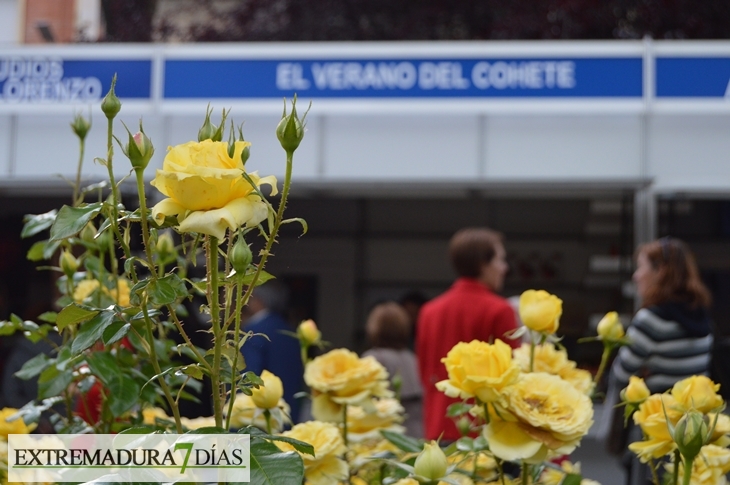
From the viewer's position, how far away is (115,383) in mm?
1052

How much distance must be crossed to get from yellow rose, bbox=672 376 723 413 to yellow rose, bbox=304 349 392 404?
421 millimetres

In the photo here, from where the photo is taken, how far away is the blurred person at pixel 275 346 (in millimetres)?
4383

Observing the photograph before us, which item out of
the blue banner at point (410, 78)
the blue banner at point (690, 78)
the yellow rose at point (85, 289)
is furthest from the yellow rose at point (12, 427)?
the blue banner at point (690, 78)

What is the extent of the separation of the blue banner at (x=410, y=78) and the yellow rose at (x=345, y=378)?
408cm

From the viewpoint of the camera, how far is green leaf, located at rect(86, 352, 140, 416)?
3.38 ft

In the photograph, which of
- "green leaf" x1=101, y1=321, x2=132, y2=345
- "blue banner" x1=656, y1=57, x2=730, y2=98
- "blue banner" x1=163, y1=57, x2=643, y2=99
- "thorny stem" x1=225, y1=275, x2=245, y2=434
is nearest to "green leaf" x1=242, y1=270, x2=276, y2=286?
"thorny stem" x1=225, y1=275, x2=245, y2=434

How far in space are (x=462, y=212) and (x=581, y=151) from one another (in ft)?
8.57

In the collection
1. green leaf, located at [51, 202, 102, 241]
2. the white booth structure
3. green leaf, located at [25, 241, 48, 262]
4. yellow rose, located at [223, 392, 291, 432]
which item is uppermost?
the white booth structure

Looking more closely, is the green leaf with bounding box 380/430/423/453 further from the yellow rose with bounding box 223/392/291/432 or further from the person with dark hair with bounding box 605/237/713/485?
the person with dark hair with bounding box 605/237/713/485

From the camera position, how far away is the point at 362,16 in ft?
31.9

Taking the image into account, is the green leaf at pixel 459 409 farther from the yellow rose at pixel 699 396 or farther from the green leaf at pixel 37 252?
the green leaf at pixel 37 252

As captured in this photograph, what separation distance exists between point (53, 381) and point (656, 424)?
729 millimetres

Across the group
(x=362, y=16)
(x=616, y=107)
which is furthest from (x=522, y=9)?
(x=616, y=107)

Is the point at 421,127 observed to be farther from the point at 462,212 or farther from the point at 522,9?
the point at 522,9
